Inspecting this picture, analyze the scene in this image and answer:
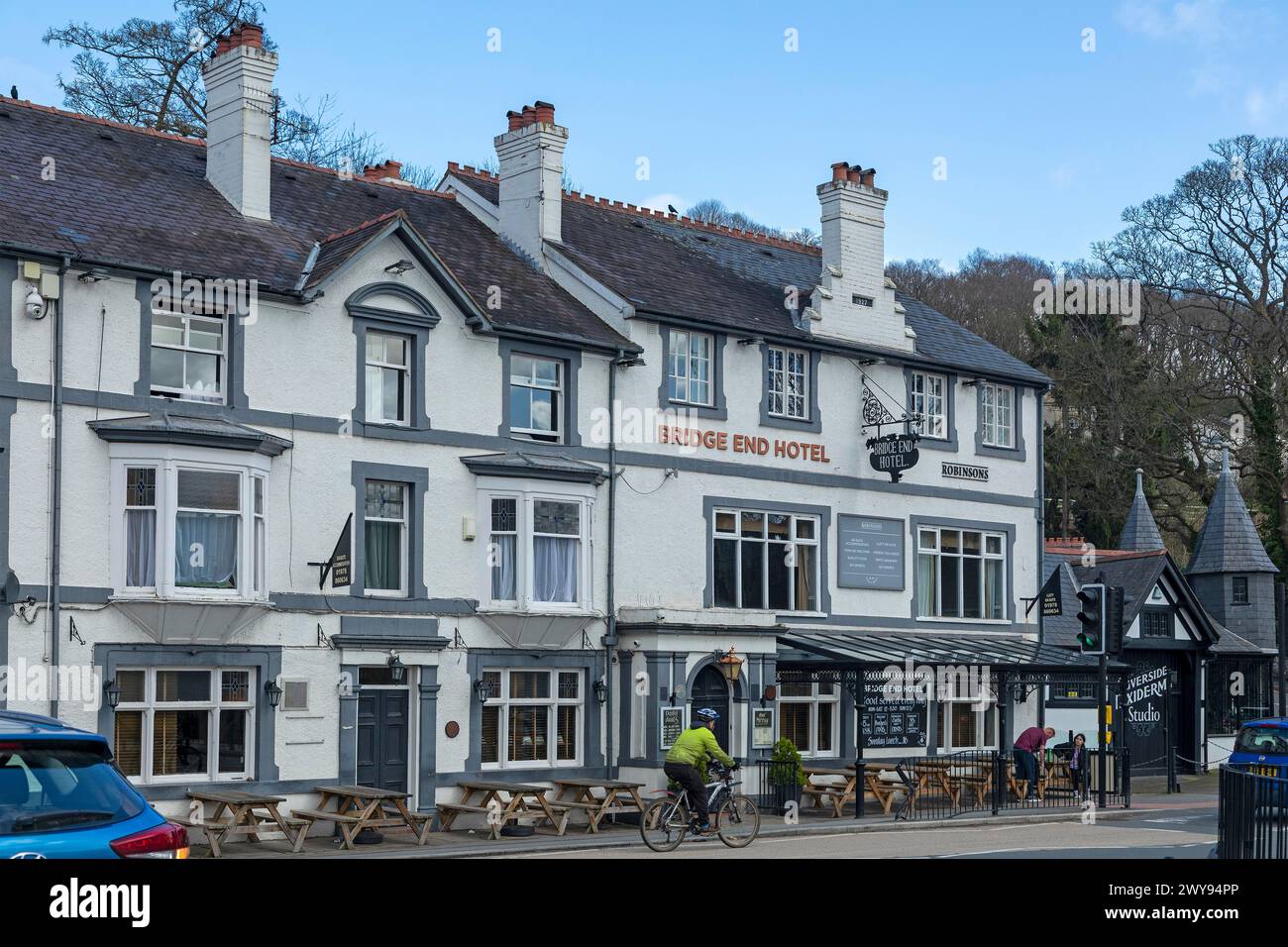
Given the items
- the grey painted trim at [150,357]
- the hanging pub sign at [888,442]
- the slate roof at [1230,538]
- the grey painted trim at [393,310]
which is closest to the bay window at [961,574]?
the hanging pub sign at [888,442]

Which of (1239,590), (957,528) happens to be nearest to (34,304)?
(957,528)

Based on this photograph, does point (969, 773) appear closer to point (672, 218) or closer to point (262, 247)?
point (672, 218)

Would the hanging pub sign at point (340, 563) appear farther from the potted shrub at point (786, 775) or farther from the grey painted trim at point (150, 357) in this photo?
the potted shrub at point (786, 775)

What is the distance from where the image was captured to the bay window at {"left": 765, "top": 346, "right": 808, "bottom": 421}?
30.4 metres

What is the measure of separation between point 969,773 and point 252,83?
18.4m

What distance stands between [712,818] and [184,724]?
24.7 feet

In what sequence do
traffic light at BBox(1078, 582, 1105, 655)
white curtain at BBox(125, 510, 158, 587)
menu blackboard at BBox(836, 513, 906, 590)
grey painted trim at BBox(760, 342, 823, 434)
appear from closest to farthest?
white curtain at BBox(125, 510, 158, 587) → traffic light at BBox(1078, 582, 1105, 655) → grey painted trim at BBox(760, 342, 823, 434) → menu blackboard at BBox(836, 513, 906, 590)

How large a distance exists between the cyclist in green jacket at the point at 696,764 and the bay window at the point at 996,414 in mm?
15128

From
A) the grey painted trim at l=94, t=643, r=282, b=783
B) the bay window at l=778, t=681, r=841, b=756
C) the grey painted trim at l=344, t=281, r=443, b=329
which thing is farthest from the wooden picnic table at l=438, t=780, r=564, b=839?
the grey painted trim at l=344, t=281, r=443, b=329

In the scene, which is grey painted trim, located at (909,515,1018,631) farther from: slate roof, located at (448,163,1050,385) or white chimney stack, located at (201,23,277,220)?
white chimney stack, located at (201,23,277,220)

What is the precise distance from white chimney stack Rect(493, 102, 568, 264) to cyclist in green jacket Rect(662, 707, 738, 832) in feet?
38.3

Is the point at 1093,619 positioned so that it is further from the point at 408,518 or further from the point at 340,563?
the point at 340,563

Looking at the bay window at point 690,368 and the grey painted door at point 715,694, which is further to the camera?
the bay window at point 690,368

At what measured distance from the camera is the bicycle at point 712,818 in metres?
21.0
